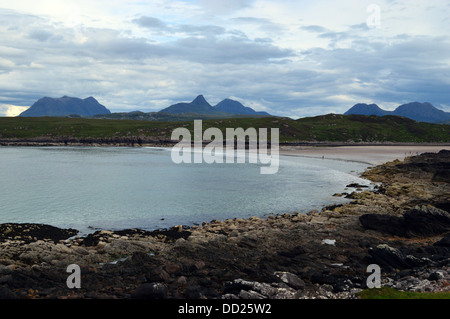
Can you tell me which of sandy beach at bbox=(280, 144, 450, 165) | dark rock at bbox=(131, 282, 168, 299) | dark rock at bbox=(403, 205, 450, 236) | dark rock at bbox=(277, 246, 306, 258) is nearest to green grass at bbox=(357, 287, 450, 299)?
dark rock at bbox=(277, 246, 306, 258)

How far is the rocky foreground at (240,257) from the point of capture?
63.4ft

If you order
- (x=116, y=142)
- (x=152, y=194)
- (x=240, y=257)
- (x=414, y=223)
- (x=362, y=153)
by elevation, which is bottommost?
(x=240, y=257)

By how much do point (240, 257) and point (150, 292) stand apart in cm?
887

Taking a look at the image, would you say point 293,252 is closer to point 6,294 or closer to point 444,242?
point 444,242

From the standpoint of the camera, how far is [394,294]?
1798 cm

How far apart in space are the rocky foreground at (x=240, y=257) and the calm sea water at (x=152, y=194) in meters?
5.53

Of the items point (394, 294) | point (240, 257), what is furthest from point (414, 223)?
point (240, 257)

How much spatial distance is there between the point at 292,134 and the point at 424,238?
6735 inches

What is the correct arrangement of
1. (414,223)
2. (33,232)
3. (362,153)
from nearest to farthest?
(33,232), (414,223), (362,153)

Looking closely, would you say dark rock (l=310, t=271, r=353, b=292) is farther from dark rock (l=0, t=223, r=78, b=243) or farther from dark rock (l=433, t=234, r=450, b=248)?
dark rock (l=0, t=223, r=78, b=243)

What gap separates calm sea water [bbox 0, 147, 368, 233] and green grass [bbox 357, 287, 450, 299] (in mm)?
21549

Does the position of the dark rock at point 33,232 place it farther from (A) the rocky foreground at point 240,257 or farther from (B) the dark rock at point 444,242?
(B) the dark rock at point 444,242
